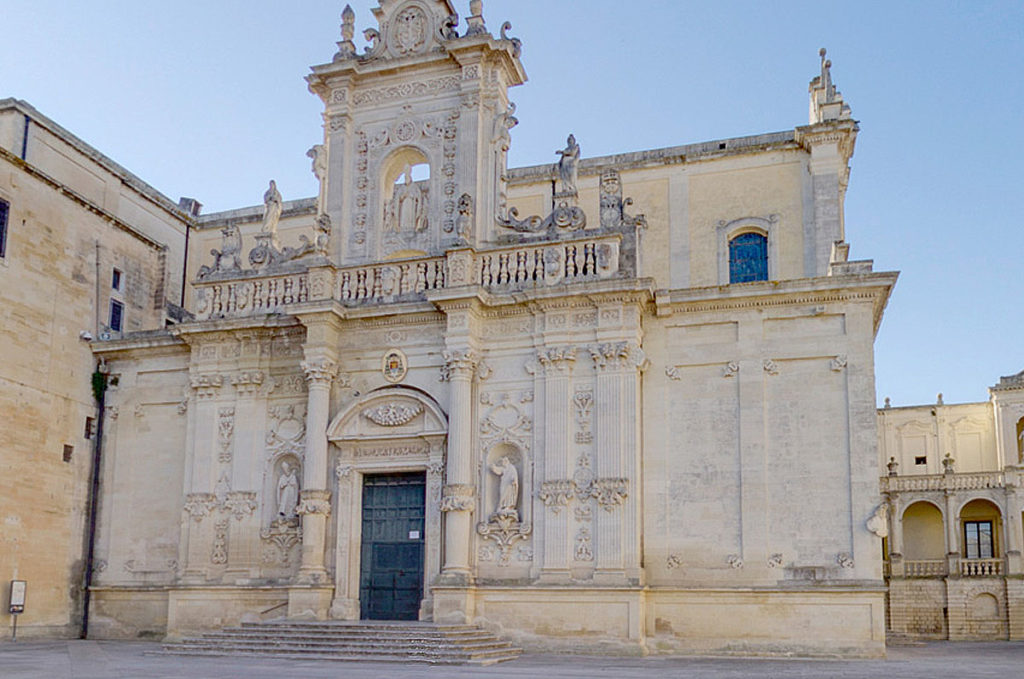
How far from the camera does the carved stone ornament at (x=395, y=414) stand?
22500 mm

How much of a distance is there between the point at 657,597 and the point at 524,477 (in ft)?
11.3

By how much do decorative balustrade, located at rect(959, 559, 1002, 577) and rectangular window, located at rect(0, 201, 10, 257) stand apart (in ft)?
112

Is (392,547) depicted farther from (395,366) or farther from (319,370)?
(319,370)

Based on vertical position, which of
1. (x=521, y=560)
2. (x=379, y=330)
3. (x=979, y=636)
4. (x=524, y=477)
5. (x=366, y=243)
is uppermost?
(x=366, y=243)

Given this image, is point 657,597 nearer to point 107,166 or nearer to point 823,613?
point 823,613

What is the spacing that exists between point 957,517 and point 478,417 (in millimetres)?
27694

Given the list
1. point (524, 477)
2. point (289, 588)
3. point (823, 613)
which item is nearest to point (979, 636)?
point (823, 613)

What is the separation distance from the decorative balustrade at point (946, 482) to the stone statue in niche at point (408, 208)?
90.5ft

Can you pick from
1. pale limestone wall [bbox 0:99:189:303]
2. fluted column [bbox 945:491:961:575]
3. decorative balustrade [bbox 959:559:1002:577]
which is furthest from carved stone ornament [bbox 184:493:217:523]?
decorative balustrade [bbox 959:559:1002:577]

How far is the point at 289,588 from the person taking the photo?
21.9m

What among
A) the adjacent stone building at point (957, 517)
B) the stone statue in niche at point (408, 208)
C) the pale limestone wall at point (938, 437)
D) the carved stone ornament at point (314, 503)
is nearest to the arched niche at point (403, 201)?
the stone statue in niche at point (408, 208)

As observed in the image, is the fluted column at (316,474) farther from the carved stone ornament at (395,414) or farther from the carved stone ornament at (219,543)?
the carved stone ornament at (219,543)

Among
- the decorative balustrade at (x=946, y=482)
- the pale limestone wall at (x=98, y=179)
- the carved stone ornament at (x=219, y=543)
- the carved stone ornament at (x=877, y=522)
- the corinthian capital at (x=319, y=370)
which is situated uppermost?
the pale limestone wall at (x=98, y=179)

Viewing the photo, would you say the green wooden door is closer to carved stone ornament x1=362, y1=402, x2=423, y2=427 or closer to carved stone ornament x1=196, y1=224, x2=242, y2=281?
carved stone ornament x1=362, y1=402, x2=423, y2=427
